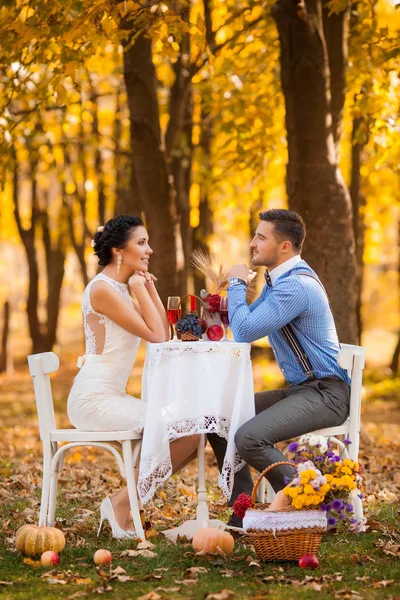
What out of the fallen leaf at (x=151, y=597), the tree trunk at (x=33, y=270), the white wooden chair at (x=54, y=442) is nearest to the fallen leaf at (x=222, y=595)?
the fallen leaf at (x=151, y=597)

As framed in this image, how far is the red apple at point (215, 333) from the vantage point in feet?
18.5

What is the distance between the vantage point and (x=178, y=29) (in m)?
7.63

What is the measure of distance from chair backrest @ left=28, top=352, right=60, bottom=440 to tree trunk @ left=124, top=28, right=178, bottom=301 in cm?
384

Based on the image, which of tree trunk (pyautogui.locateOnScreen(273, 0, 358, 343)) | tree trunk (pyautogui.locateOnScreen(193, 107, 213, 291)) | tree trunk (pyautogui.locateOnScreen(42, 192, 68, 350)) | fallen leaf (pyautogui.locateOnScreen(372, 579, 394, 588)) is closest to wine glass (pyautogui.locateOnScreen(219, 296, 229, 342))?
fallen leaf (pyautogui.locateOnScreen(372, 579, 394, 588))

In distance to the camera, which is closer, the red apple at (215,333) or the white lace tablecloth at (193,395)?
the white lace tablecloth at (193,395)

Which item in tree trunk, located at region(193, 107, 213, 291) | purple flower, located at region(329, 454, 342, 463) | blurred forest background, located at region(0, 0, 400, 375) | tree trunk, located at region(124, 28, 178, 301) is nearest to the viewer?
purple flower, located at region(329, 454, 342, 463)

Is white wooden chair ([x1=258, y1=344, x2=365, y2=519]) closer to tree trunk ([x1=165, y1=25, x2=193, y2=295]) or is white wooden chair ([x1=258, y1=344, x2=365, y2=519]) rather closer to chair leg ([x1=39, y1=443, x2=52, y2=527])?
chair leg ([x1=39, y1=443, x2=52, y2=527])

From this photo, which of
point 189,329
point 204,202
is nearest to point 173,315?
point 189,329

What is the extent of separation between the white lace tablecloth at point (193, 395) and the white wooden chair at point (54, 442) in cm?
11

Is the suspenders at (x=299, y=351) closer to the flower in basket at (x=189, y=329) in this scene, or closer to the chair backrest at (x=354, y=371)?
the chair backrest at (x=354, y=371)

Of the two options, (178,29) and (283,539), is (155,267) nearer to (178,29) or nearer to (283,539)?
Answer: (178,29)

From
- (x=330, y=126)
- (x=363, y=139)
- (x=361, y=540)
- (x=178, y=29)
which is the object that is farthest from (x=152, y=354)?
(x=363, y=139)

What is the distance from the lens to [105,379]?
18.8 feet

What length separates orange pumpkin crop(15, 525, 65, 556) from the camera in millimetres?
5098
